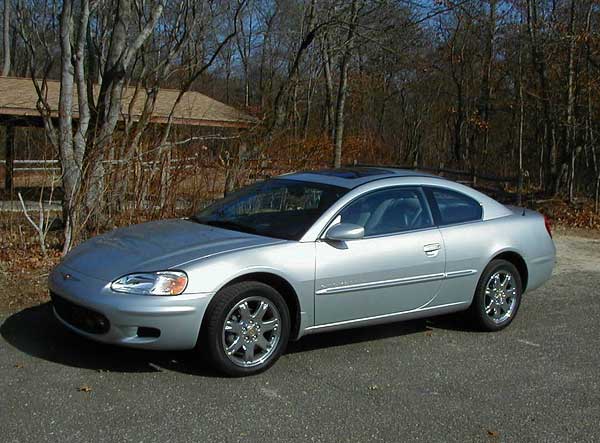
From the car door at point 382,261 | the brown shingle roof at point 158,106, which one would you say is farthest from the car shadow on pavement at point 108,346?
the brown shingle roof at point 158,106

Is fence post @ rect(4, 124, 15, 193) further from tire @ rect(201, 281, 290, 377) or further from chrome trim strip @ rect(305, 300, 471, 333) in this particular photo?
chrome trim strip @ rect(305, 300, 471, 333)

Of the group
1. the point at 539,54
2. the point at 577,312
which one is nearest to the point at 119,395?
the point at 577,312

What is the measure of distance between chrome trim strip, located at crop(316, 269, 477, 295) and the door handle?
0.55ft

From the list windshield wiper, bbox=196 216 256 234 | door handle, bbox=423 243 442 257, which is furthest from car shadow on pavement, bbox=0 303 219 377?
door handle, bbox=423 243 442 257

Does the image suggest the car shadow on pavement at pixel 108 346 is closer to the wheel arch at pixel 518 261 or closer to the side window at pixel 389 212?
the wheel arch at pixel 518 261

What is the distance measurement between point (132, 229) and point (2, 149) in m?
18.7

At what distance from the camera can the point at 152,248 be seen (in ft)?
16.7

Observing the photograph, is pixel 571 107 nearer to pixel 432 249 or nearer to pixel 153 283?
pixel 432 249

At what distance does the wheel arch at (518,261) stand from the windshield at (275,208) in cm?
169

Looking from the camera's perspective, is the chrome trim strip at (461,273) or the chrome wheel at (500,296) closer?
the chrome trim strip at (461,273)

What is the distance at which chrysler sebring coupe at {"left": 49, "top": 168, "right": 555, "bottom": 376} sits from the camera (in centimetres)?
468

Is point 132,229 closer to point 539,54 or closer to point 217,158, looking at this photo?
point 217,158

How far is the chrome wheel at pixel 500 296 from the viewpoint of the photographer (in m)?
6.25

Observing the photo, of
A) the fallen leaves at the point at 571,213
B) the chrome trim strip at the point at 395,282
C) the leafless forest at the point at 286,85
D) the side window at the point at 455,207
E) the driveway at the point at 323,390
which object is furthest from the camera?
the fallen leaves at the point at 571,213
